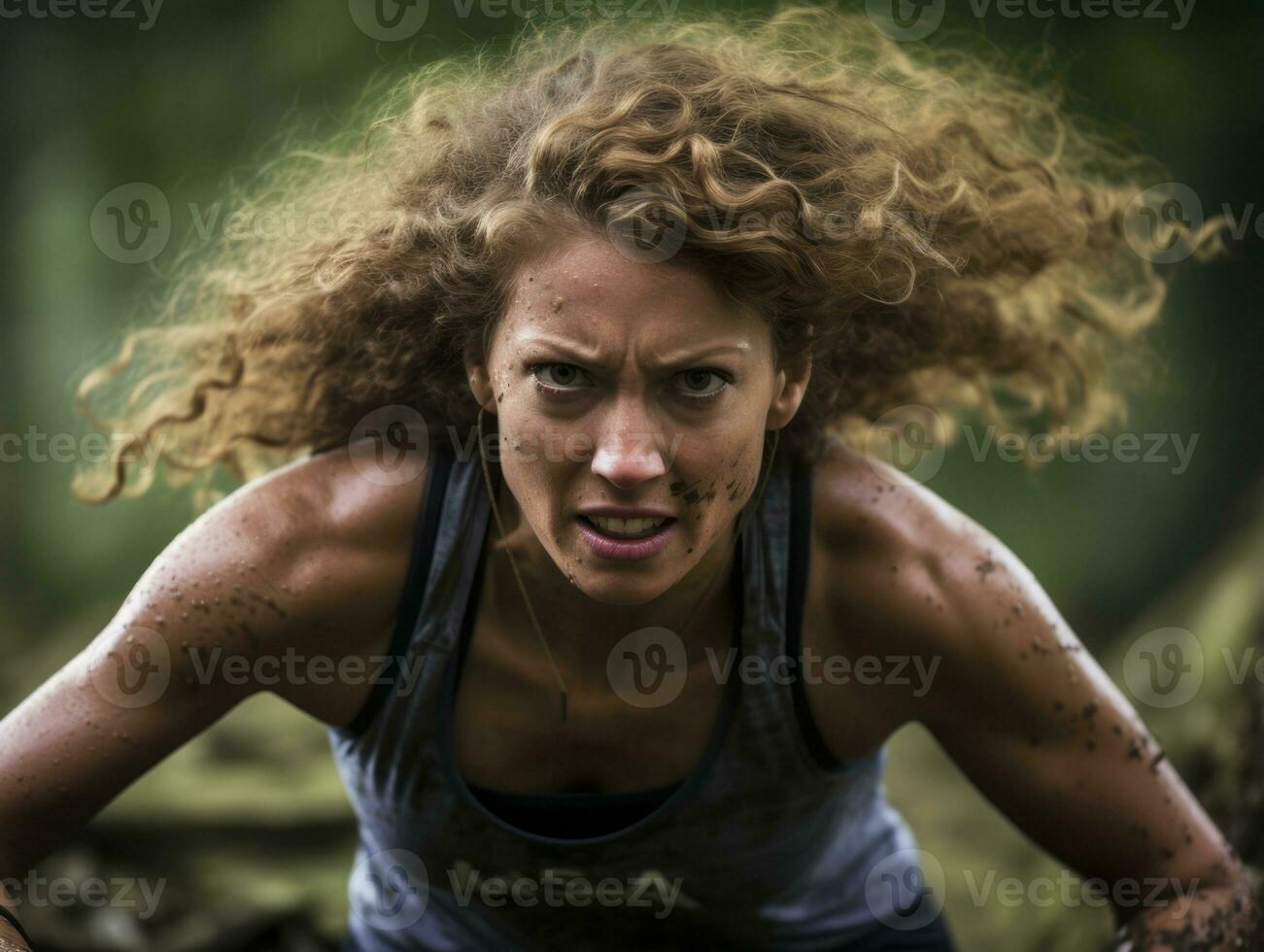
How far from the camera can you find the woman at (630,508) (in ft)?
5.41

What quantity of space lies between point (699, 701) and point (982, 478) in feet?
8.40

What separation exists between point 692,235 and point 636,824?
82 centimetres

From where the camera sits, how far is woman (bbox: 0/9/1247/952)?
64.9 inches

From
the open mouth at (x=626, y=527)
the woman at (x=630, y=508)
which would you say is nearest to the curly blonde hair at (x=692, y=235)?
the woman at (x=630, y=508)

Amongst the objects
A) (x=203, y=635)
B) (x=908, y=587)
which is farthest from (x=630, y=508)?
(x=203, y=635)

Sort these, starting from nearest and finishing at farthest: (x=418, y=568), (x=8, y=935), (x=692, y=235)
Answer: (x=692, y=235) < (x=8, y=935) < (x=418, y=568)

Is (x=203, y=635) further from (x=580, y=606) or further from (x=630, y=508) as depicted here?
(x=630, y=508)

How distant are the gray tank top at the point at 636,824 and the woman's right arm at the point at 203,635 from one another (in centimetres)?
7

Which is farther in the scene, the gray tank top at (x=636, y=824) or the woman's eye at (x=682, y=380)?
the gray tank top at (x=636, y=824)

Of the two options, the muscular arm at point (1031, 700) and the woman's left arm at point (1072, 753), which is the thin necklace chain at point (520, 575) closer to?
the muscular arm at point (1031, 700)

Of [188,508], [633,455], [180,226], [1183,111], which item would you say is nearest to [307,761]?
[188,508]

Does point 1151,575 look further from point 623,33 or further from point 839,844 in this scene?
point 623,33

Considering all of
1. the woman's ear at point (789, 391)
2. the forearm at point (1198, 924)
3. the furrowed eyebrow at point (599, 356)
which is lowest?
the forearm at point (1198, 924)

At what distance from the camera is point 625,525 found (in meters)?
1.67
